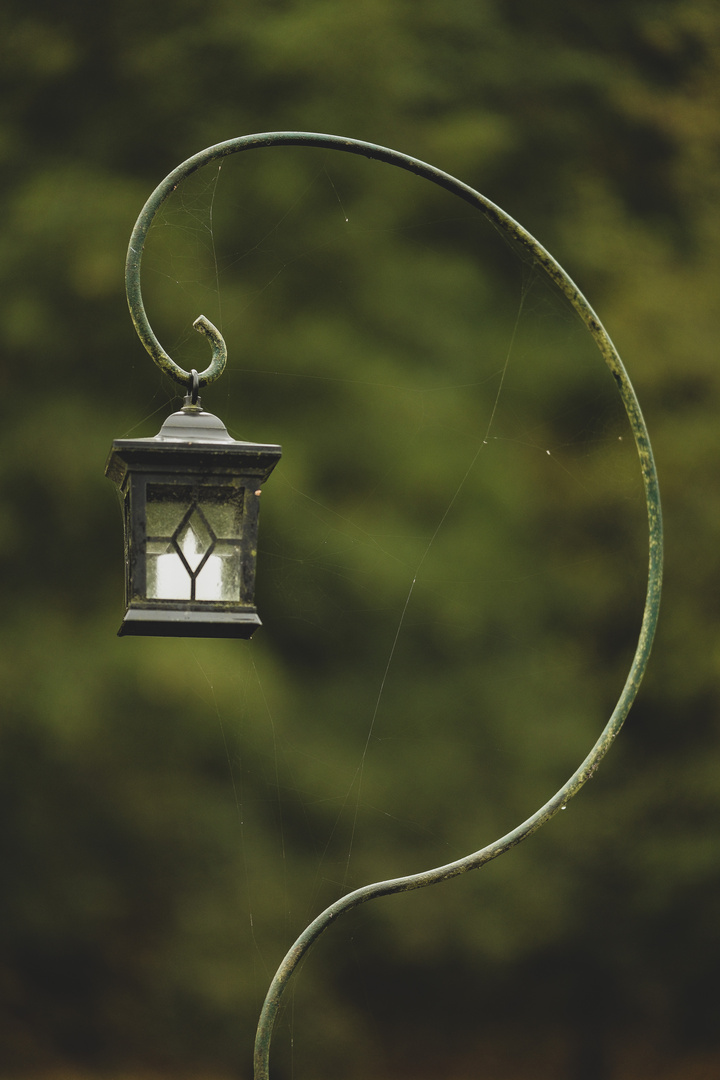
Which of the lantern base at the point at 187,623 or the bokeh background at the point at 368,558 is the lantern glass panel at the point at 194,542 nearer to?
the lantern base at the point at 187,623

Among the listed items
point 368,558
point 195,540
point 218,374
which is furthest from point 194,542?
point 368,558

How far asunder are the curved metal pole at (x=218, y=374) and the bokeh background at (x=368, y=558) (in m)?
1.03

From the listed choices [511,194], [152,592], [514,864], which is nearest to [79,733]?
[514,864]

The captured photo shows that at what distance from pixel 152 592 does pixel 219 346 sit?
36 centimetres

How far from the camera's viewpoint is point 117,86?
280 cm

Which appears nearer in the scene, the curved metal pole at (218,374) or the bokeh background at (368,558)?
the curved metal pole at (218,374)

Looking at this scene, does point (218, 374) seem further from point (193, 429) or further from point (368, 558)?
point (368, 558)

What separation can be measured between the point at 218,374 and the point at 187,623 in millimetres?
350

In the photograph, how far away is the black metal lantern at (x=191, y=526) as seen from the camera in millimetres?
1371

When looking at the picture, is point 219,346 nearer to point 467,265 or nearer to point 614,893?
point 467,265

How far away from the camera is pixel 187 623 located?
1379 millimetres

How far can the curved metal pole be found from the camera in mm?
1458

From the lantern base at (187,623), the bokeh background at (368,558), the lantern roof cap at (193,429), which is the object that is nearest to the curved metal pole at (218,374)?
the lantern roof cap at (193,429)

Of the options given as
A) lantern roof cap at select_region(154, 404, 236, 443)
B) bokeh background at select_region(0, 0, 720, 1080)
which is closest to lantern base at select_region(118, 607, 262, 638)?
lantern roof cap at select_region(154, 404, 236, 443)
